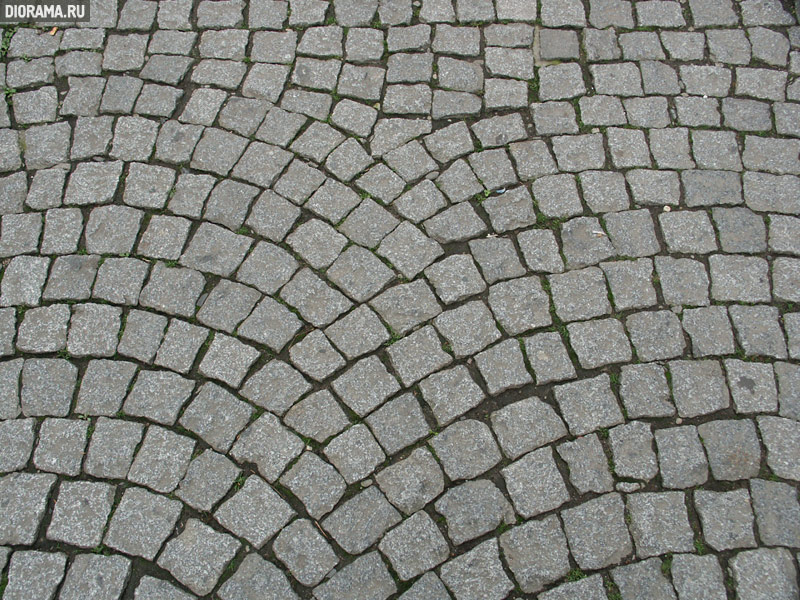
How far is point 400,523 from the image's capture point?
113 inches

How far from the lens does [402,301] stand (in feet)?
11.2

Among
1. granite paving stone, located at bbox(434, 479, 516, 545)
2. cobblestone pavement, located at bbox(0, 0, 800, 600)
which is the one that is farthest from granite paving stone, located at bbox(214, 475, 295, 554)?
granite paving stone, located at bbox(434, 479, 516, 545)

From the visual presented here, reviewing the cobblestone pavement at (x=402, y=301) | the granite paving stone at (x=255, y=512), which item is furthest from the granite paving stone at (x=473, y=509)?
the granite paving stone at (x=255, y=512)

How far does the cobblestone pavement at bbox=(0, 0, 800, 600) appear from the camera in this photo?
9.32ft

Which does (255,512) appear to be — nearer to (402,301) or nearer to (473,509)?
(473,509)

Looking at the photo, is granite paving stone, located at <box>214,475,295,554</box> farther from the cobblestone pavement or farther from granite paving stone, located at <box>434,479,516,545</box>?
granite paving stone, located at <box>434,479,516,545</box>

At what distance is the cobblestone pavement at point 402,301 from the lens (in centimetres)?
284

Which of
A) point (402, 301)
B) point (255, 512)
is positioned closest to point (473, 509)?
point (255, 512)

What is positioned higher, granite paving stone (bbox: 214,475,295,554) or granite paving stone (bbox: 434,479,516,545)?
granite paving stone (bbox: 434,479,516,545)

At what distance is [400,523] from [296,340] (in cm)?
107

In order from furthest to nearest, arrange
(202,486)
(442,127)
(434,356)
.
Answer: (442,127)
(434,356)
(202,486)

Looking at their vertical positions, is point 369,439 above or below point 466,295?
below

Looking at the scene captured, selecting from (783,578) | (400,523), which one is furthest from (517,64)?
(783,578)

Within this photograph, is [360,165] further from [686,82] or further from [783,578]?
[783,578]
